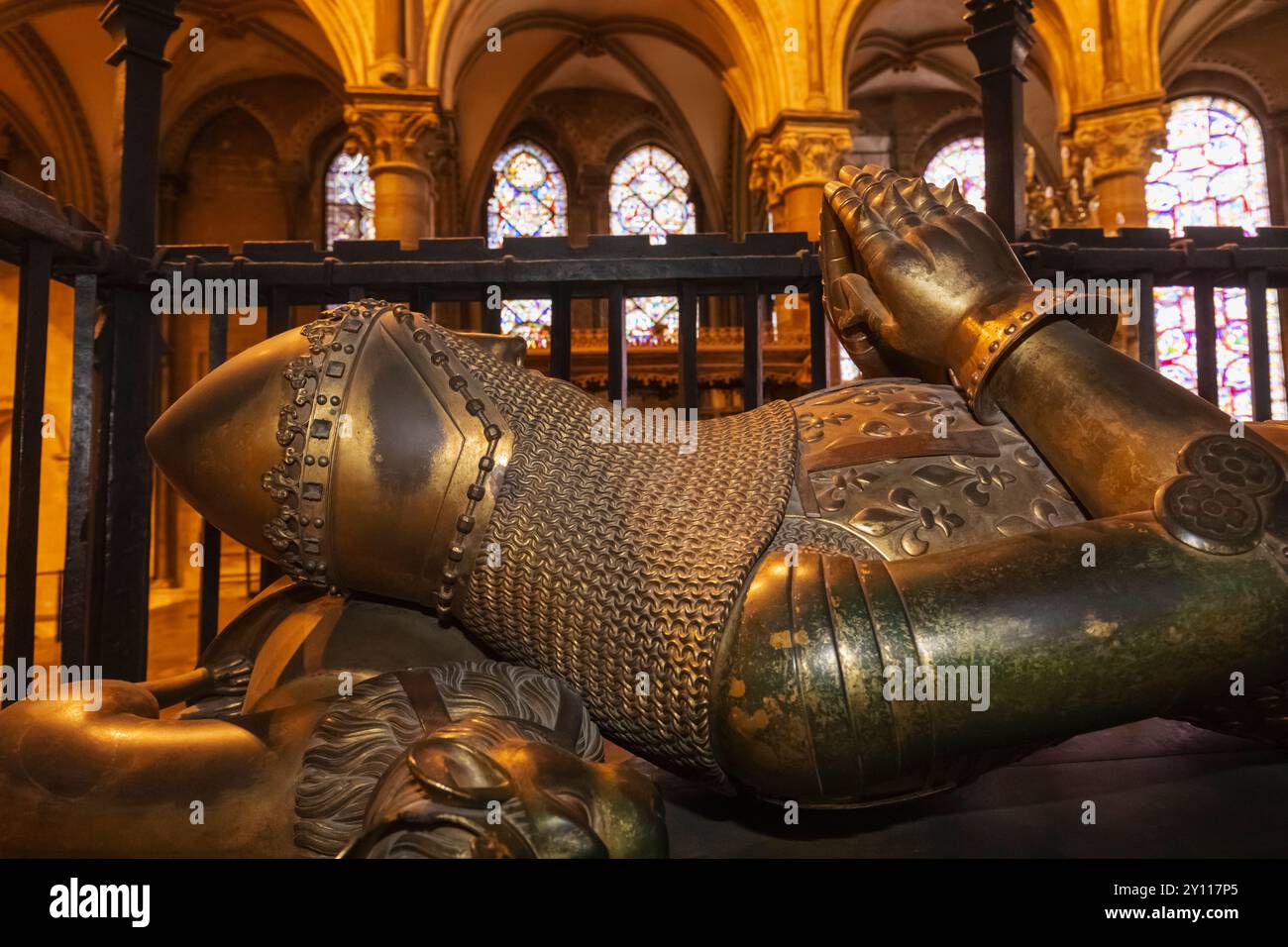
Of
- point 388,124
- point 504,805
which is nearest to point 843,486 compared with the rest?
point 504,805

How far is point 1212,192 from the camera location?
14.3 metres

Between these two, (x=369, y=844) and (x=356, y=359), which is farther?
(x=356, y=359)

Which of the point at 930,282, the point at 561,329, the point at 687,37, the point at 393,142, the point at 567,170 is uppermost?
the point at 687,37

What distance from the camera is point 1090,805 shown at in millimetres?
1340

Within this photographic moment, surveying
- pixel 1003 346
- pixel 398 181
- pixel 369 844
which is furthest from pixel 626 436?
pixel 398 181

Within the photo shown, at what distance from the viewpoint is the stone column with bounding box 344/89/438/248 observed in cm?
995

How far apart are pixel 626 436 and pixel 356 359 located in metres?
0.44

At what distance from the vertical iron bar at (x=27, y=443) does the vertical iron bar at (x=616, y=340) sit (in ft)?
3.94

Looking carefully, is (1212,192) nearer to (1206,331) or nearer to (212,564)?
(1206,331)

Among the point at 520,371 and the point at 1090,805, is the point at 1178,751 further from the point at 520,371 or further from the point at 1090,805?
the point at 520,371

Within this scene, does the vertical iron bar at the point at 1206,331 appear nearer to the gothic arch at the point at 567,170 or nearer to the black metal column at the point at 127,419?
the black metal column at the point at 127,419

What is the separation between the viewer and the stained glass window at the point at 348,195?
1494cm

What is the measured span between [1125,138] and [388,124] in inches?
334

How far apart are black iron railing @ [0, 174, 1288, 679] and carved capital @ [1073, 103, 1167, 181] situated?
963 cm
